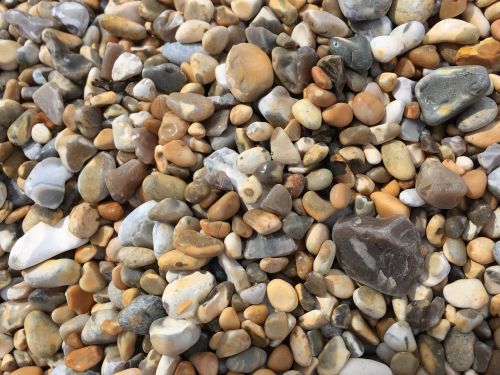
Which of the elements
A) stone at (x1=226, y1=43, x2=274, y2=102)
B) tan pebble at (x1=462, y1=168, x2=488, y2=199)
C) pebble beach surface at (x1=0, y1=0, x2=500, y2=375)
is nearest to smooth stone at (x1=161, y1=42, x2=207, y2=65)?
pebble beach surface at (x1=0, y1=0, x2=500, y2=375)

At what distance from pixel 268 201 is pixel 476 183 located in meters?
0.37

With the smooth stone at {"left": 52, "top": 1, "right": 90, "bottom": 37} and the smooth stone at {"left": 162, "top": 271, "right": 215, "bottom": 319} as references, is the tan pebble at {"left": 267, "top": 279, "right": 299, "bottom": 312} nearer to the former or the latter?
the smooth stone at {"left": 162, "top": 271, "right": 215, "bottom": 319}

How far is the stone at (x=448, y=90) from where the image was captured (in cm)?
85

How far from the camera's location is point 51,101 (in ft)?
3.34

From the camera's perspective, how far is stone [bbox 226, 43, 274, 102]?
90 cm

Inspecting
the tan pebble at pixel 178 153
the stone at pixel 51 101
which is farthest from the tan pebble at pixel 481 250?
the stone at pixel 51 101

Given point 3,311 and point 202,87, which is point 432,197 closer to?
point 202,87

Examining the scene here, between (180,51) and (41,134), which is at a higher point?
(180,51)

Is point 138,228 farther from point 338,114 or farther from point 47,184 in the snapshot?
point 338,114

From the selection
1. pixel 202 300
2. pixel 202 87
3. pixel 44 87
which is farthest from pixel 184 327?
pixel 44 87

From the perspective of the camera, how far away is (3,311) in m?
0.98

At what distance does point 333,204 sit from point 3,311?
2.31ft

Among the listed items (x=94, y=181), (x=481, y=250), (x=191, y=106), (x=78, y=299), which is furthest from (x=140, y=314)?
(x=481, y=250)

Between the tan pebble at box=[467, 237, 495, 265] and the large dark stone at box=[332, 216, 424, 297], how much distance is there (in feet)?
0.35
